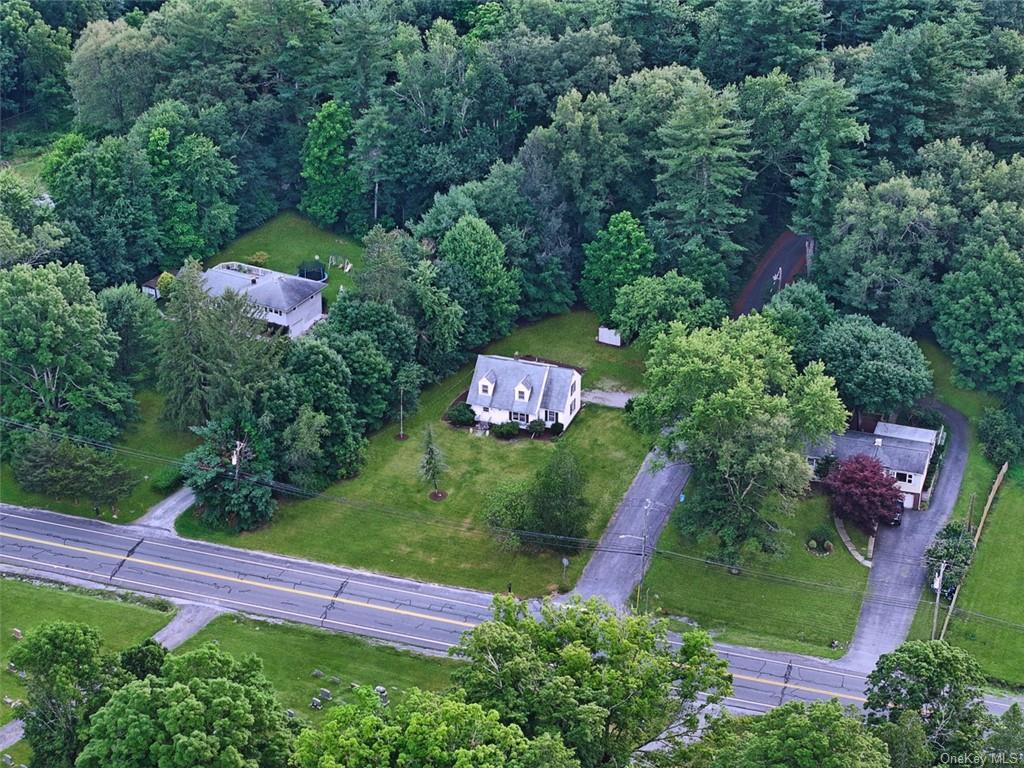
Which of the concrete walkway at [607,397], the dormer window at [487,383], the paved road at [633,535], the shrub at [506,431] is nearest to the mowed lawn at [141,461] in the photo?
the dormer window at [487,383]

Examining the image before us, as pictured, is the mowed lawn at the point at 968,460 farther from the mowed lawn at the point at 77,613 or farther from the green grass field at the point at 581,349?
the mowed lawn at the point at 77,613

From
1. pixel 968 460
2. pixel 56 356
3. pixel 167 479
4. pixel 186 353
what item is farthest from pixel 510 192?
pixel 968 460

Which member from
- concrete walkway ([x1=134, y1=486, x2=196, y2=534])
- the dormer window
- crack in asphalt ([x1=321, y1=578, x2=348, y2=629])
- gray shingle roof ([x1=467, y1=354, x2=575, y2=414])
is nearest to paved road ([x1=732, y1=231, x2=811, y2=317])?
gray shingle roof ([x1=467, y1=354, x2=575, y2=414])

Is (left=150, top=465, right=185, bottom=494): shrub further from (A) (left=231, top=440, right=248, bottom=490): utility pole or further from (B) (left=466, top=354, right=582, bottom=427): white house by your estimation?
(B) (left=466, top=354, right=582, bottom=427): white house

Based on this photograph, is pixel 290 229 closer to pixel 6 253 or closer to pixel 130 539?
pixel 6 253

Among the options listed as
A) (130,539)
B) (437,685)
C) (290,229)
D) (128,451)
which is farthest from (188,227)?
(437,685)

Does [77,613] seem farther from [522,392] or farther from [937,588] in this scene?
[937,588]

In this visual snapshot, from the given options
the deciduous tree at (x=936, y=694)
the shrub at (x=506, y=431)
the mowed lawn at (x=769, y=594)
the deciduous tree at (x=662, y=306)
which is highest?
the deciduous tree at (x=936, y=694)
